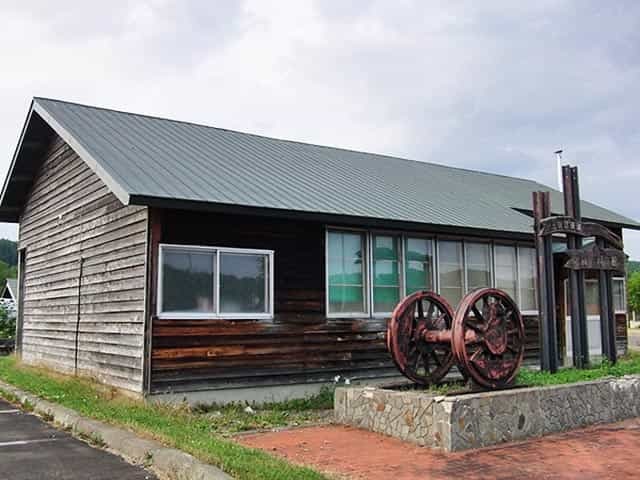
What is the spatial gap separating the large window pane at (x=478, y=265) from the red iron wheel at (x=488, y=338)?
4.22 m

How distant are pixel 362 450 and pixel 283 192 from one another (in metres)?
5.30

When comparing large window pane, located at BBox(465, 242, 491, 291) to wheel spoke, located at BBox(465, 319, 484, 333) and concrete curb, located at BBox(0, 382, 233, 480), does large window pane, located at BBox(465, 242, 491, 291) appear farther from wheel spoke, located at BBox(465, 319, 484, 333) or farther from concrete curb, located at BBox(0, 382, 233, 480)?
concrete curb, located at BBox(0, 382, 233, 480)

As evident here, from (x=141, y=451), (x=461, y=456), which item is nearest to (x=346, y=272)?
(x=461, y=456)

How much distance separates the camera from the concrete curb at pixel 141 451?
6074 millimetres

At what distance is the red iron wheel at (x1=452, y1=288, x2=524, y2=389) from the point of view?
8.83 metres

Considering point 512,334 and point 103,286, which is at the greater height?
point 103,286

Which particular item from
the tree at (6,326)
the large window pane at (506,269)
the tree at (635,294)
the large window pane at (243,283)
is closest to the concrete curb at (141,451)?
the large window pane at (243,283)

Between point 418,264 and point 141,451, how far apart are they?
7516mm

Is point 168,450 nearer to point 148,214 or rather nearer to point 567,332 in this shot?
point 148,214

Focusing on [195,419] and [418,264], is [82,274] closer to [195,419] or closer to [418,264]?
[195,419]

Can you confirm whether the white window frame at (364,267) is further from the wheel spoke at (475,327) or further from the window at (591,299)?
the window at (591,299)

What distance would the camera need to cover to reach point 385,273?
12.8 m

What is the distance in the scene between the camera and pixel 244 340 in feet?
35.7

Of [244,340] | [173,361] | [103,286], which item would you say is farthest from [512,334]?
[103,286]
